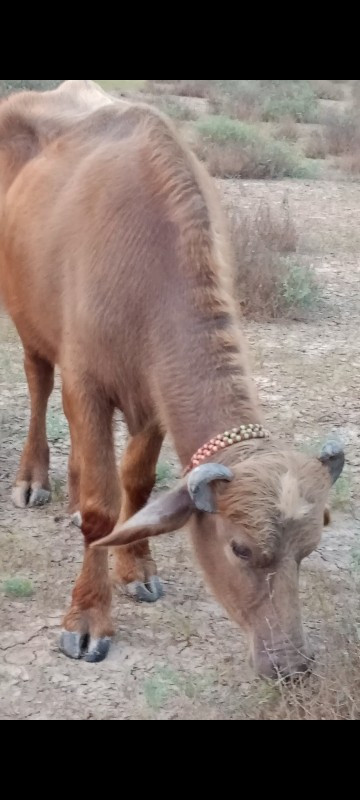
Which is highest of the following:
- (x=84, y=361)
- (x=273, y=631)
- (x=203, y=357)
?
(x=203, y=357)

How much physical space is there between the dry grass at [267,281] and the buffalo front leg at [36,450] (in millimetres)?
3663

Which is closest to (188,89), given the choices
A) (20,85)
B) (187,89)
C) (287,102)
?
(187,89)

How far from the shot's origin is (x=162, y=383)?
4004 millimetres

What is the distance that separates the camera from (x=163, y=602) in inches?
200

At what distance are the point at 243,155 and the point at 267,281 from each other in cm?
642

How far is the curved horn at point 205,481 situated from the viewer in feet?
11.0

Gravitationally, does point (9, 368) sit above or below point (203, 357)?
below

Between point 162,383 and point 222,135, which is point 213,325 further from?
point 222,135

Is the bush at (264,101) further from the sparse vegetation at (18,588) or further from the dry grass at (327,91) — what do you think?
the sparse vegetation at (18,588)

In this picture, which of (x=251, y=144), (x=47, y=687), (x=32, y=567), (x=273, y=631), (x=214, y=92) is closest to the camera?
(x=273, y=631)

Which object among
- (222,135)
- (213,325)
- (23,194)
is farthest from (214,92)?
(213,325)

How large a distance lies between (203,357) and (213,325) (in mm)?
148

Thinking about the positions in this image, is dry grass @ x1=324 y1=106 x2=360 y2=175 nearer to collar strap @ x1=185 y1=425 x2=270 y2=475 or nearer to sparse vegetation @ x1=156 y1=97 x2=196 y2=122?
sparse vegetation @ x1=156 y1=97 x2=196 y2=122

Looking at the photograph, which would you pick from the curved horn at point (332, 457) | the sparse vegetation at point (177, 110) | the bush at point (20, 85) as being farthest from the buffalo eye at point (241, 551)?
the sparse vegetation at point (177, 110)
